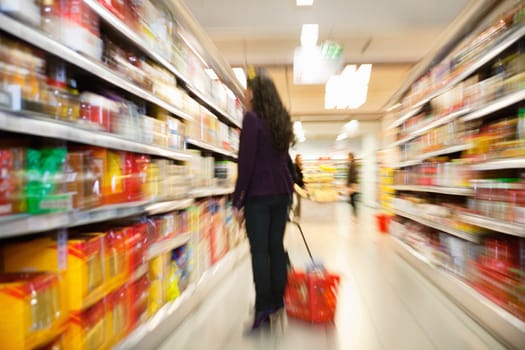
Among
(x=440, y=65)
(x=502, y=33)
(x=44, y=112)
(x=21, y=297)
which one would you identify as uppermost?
(x=440, y=65)

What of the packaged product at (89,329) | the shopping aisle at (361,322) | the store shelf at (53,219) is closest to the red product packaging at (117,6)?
the store shelf at (53,219)

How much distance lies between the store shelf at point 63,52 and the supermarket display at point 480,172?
202 cm

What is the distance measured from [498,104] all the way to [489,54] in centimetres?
38

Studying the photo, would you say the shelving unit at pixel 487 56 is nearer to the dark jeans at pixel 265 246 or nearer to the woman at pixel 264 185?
the woman at pixel 264 185

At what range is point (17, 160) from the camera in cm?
101

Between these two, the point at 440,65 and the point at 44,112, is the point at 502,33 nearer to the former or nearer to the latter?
the point at 440,65

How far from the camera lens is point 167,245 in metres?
1.98

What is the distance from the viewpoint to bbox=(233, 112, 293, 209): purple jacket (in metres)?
1.83

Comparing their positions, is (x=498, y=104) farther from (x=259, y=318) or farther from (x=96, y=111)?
(x=96, y=111)

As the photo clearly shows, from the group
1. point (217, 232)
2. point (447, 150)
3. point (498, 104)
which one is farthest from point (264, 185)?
point (447, 150)

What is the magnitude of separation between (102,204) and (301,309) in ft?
4.35

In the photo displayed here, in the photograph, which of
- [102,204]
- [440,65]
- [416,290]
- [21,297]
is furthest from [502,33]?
[21,297]

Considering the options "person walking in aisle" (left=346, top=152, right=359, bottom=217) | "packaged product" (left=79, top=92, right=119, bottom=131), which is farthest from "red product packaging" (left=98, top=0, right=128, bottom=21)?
"person walking in aisle" (left=346, top=152, right=359, bottom=217)

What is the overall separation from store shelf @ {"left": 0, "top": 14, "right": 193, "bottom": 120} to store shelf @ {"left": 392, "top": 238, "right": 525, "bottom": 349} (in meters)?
2.28
